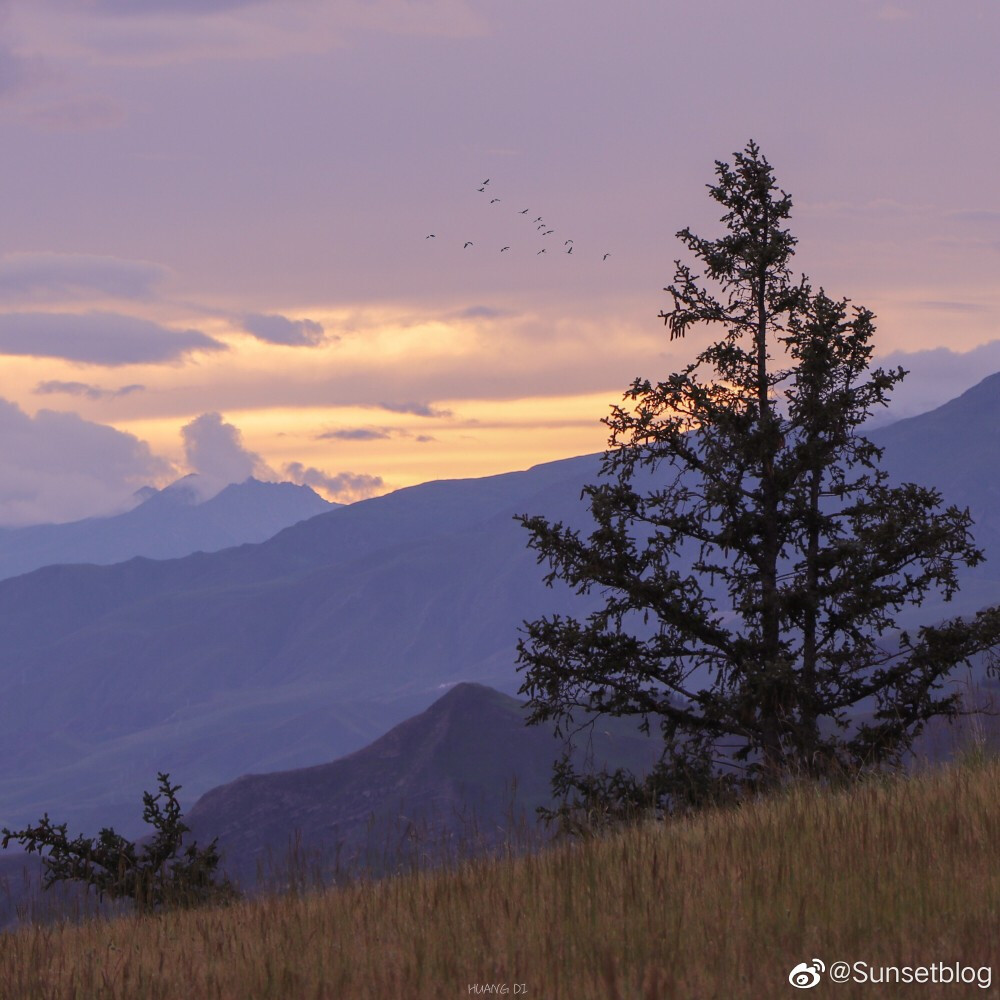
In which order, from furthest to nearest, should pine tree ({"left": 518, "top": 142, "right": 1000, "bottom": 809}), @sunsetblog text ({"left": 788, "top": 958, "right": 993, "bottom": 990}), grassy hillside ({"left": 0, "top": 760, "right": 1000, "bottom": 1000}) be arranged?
pine tree ({"left": 518, "top": 142, "right": 1000, "bottom": 809}) < grassy hillside ({"left": 0, "top": 760, "right": 1000, "bottom": 1000}) < @sunsetblog text ({"left": 788, "top": 958, "right": 993, "bottom": 990})

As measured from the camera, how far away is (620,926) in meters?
5.37

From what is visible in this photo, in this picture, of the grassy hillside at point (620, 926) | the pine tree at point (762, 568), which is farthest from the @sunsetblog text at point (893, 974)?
the pine tree at point (762, 568)

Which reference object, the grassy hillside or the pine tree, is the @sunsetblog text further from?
the pine tree

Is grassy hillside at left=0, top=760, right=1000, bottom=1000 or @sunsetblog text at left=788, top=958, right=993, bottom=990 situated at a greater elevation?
grassy hillside at left=0, top=760, right=1000, bottom=1000

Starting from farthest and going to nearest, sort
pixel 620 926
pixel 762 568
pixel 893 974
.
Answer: pixel 762 568, pixel 620 926, pixel 893 974

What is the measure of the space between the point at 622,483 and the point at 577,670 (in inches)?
121

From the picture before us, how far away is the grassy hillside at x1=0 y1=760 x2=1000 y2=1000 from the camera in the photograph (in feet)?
15.5

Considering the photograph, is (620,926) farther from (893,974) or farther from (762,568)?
(762,568)

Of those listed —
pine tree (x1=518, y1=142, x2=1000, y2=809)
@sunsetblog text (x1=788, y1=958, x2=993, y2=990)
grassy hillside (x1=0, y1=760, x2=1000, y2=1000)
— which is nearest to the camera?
@sunsetblog text (x1=788, y1=958, x2=993, y2=990)

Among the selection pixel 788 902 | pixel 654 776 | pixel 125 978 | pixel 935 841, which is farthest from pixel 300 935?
pixel 654 776

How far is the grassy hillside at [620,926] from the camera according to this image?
4.73 m

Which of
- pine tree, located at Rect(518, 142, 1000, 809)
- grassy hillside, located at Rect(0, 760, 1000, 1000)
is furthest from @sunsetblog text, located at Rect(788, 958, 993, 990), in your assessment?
pine tree, located at Rect(518, 142, 1000, 809)

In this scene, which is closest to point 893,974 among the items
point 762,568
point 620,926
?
point 620,926

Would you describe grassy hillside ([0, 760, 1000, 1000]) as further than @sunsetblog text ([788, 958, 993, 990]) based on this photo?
Yes
